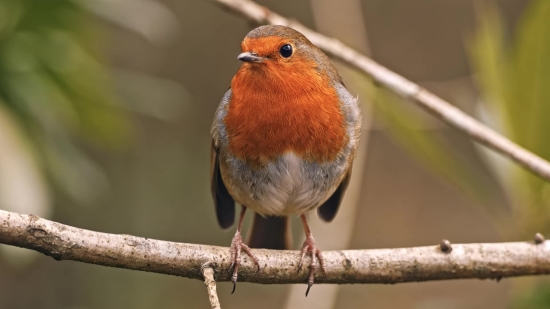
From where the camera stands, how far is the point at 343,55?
3.27 meters

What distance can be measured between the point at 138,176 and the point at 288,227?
2429mm

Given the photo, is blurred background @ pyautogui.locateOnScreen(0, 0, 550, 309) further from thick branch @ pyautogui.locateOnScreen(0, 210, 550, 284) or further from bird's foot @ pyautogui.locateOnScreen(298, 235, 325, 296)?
bird's foot @ pyautogui.locateOnScreen(298, 235, 325, 296)

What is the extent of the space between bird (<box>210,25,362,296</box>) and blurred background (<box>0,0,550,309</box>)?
0.38 m

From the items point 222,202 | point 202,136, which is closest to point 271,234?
point 222,202

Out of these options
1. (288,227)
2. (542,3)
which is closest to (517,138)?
(542,3)

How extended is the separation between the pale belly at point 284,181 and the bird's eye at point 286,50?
1.45 ft

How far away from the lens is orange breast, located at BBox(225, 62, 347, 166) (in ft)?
9.35

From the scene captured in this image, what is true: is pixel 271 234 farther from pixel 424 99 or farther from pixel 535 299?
pixel 535 299

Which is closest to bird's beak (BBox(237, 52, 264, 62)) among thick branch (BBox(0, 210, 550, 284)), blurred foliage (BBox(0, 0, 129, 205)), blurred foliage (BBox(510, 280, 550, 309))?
thick branch (BBox(0, 210, 550, 284))

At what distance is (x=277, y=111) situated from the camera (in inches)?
112

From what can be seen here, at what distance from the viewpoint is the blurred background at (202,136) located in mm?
3305

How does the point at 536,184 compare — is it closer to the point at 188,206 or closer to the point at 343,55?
the point at 343,55

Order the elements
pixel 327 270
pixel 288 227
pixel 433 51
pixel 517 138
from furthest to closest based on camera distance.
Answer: pixel 433 51, pixel 288 227, pixel 517 138, pixel 327 270

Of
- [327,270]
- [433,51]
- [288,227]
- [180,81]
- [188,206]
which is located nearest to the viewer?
[327,270]
